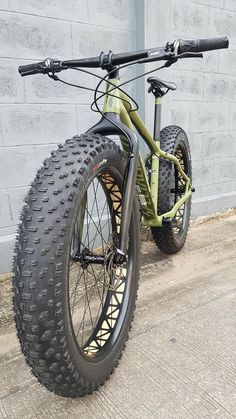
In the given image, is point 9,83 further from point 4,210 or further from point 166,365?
point 166,365

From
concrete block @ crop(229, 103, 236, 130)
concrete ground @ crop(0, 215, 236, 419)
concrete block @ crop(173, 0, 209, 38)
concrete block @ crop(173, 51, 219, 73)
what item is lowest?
concrete ground @ crop(0, 215, 236, 419)

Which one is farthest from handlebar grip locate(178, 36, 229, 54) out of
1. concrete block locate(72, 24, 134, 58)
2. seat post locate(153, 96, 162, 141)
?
concrete block locate(72, 24, 134, 58)

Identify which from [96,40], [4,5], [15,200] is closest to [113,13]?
[96,40]

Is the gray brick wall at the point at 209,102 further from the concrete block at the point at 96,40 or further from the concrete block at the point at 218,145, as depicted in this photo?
the concrete block at the point at 96,40

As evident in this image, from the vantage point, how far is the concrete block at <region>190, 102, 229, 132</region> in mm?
3076

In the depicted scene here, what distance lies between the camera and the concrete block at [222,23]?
9.87 ft

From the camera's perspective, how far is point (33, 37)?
2070 mm

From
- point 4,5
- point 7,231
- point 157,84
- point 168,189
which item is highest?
point 4,5

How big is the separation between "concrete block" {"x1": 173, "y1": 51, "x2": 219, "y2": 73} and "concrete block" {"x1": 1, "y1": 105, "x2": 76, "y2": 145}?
43.1 inches

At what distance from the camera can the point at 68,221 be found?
101 cm

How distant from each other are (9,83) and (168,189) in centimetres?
114

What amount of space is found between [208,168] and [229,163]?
1.07 ft

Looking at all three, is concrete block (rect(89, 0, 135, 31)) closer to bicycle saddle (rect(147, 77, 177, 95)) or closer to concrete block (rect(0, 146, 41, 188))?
bicycle saddle (rect(147, 77, 177, 95))

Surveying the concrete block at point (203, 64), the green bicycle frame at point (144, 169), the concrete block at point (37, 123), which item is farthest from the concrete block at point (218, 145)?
the concrete block at point (37, 123)
